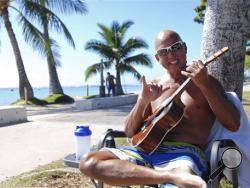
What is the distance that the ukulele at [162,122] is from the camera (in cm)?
279

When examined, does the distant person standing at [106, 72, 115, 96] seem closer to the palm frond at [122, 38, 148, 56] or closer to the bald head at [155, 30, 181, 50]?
the palm frond at [122, 38, 148, 56]

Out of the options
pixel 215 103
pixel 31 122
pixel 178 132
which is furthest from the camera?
pixel 31 122

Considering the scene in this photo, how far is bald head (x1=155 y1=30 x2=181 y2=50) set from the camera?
3.10 metres

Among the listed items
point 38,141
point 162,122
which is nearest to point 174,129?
point 162,122

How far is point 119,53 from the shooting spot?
26609 millimetres

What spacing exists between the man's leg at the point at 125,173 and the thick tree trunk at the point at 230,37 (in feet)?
6.88

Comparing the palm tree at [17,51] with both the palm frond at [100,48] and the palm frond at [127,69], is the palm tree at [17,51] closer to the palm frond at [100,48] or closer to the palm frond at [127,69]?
the palm frond at [100,48]

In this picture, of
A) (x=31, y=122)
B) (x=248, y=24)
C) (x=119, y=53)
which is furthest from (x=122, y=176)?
(x=119, y=53)

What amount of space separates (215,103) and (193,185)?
2.48 ft

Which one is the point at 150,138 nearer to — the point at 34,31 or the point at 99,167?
the point at 99,167

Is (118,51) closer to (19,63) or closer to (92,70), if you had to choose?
(92,70)

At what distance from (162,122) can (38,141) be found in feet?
19.0

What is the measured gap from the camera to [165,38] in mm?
3113

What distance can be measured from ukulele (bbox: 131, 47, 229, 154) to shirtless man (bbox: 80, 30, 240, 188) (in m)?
0.07
